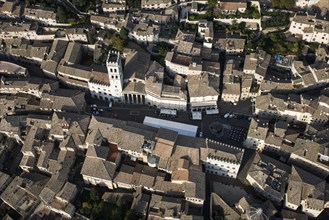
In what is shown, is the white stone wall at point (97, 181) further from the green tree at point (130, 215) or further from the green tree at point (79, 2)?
the green tree at point (79, 2)

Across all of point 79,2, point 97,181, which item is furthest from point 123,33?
point 97,181

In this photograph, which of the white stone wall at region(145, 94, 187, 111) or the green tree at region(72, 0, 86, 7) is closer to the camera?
the white stone wall at region(145, 94, 187, 111)

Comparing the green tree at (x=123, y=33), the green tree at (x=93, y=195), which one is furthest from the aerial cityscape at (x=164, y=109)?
the green tree at (x=123, y=33)

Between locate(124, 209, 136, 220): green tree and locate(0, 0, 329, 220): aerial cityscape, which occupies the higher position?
locate(0, 0, 329, 220): aerial cityscape

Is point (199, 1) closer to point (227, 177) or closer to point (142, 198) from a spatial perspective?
point (227, 177)

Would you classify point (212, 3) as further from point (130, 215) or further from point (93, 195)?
point (130, 215)

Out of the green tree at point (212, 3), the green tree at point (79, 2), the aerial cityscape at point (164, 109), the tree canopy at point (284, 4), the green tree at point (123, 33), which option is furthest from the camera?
the green tree at point (79, 2)

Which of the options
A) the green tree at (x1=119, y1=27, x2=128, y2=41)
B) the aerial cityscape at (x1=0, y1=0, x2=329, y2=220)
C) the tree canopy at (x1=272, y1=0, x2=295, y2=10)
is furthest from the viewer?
Answer: the tree canopy at (x1=272, y1=0, x2=295, y2=10)

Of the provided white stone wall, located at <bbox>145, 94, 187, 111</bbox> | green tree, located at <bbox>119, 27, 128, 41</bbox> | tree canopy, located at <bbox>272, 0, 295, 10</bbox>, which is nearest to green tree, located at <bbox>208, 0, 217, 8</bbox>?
tree canopy, located at <bbox>272, 0, 295, 10</bbox>

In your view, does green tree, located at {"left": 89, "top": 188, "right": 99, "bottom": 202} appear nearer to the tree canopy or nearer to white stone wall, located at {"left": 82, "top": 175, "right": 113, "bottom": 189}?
white stone wall, located at {"left": 82, "top": 175, "right": 113, "bottom": 189}
